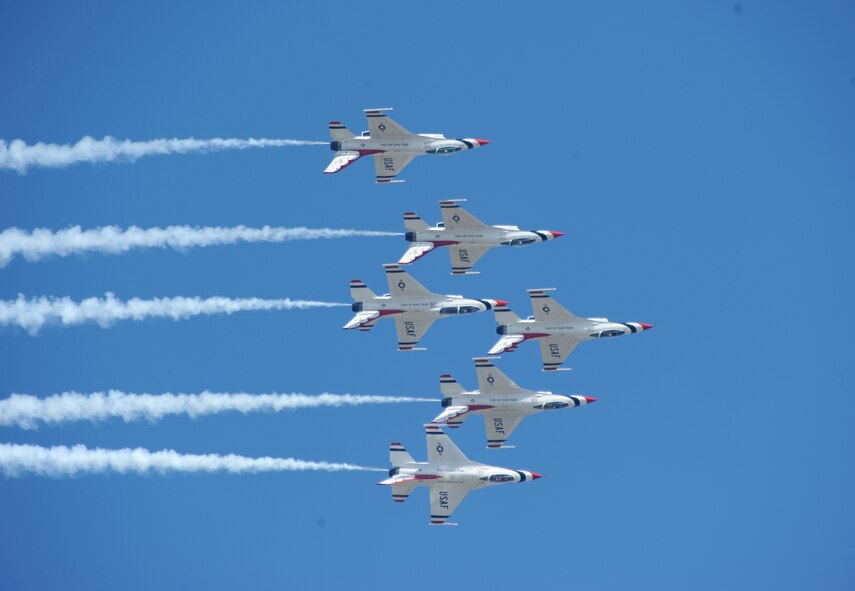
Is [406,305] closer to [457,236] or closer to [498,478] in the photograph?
[457,236]

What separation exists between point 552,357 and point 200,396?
18565 millimetres

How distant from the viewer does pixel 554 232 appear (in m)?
114

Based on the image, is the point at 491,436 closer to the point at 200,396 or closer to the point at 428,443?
the point at 428,443

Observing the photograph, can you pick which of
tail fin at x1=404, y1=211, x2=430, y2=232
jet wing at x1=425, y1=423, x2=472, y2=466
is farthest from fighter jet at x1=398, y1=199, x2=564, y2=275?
jet wing at x1=425, y1=423, x2=472, y2=466

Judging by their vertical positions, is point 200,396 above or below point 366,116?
below

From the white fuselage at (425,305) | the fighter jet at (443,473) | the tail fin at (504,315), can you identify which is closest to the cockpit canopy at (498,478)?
the fighter jet at (443,473)

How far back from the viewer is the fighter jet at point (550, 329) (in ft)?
365

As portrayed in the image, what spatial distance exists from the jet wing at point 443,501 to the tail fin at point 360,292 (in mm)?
10471

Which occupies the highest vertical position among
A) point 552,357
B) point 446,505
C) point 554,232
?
point 554,232

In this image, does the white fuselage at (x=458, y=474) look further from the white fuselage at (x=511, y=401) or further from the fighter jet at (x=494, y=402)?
the white fuselage at (x=511, y=401)

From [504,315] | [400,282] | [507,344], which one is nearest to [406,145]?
[400,282]

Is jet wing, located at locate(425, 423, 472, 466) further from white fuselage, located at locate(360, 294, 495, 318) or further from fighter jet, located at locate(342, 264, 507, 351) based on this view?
white fuselage, located at locate(360, 294, 495, 318)

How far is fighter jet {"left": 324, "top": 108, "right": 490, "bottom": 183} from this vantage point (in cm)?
11056

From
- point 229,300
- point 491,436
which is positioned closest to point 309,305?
point 229,300
